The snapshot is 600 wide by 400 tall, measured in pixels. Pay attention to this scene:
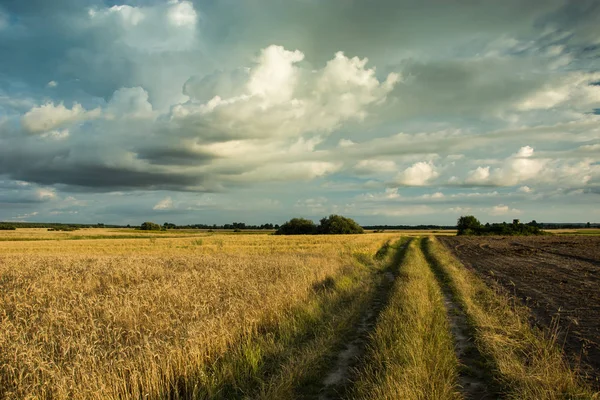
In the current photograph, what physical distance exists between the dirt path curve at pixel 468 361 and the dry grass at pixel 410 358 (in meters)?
0.22

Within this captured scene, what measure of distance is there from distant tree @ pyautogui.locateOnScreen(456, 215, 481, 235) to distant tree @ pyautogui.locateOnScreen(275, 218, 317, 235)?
4637 centimetres

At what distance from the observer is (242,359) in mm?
7641

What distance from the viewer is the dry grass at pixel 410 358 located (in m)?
5.67

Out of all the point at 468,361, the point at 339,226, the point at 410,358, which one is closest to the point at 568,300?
the point at 468,361

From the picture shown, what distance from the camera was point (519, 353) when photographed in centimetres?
812

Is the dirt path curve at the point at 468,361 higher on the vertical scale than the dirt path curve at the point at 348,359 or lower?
higher

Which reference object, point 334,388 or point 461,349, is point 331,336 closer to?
point 334,388

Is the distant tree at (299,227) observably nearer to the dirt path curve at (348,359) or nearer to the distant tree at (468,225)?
the distant tree at (468,225)

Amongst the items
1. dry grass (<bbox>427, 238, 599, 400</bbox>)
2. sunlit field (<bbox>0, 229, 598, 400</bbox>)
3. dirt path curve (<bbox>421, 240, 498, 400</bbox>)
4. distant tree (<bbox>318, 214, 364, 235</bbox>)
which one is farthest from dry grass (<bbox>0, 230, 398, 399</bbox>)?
distant tree (<bbox>318, 214, 364, 235</bbox>)

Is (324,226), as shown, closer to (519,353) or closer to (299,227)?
(299,227)

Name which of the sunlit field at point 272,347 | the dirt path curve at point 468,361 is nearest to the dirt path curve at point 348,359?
the sunlit field at point 272,347

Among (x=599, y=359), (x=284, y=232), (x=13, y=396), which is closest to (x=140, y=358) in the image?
(x=13, y=396)

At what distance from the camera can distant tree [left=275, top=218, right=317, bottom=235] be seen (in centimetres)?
11262

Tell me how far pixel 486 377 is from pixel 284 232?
10906 cm
